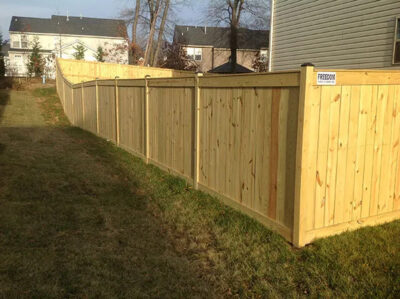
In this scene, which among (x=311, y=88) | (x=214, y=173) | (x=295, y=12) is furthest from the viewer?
(x=295, y=12)

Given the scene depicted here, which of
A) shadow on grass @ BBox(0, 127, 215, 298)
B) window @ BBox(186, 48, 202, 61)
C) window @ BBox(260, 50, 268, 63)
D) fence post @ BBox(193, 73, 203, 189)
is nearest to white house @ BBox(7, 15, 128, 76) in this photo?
window @ BBox(186, 48, 202, 61)

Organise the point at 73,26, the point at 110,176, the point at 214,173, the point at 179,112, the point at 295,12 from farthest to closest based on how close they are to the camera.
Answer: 1. the point at 73,26
2. the point at 295,12
3. the point at 110,176
4. the point at 179,112
5. the point at 214,173

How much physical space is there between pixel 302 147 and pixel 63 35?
47.3 metres

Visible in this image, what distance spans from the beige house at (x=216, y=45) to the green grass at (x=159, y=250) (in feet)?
117

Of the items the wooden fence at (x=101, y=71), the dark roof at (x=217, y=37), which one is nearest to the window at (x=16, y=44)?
the dark roof at (x=217, y=37)

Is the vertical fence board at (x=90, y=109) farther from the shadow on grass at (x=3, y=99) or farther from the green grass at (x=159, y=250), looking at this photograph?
the green grass at (x=159, y=250)

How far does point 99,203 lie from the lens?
5.35m

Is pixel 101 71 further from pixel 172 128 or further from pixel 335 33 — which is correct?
pixel 172 128

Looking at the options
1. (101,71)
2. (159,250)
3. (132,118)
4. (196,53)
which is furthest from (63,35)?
(159,250)

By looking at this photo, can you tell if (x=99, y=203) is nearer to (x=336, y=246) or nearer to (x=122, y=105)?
(x=336, y=246)

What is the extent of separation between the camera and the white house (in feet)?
141

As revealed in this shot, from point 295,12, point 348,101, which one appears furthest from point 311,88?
point 295,12

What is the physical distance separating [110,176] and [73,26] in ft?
148

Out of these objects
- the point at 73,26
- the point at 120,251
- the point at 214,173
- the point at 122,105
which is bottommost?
the point at 120,251
